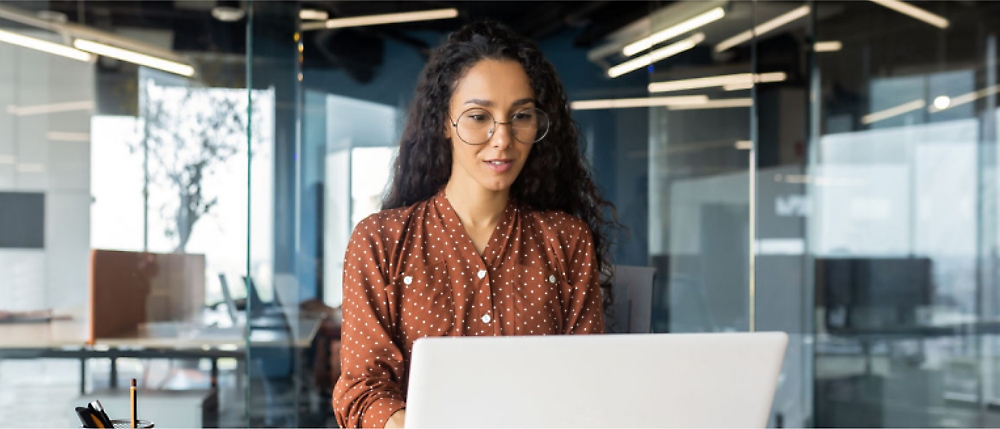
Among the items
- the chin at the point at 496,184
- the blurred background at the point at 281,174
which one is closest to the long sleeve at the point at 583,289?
the chin at the point at 496,184

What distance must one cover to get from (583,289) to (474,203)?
0.30m

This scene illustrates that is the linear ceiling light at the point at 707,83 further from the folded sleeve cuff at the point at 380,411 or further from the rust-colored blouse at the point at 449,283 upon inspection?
the folded sleeve cuff at the point at 380,411

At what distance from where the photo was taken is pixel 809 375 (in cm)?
391

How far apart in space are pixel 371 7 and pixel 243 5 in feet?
1.78

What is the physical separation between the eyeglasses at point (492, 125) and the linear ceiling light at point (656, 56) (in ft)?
6.11

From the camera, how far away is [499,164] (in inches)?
71.4

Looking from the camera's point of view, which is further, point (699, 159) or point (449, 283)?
point (699, 159)

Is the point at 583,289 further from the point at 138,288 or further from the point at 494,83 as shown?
the point at 138,288

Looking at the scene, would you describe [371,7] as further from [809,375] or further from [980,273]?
[980,273]

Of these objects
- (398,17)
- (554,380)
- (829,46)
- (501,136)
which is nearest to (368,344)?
(501,136)

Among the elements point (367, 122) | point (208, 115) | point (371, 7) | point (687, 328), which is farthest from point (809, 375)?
point (208, 115)

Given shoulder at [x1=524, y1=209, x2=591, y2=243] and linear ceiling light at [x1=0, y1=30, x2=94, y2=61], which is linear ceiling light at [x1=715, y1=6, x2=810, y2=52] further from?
linear ceiling light at [x1=0, y1=30, x2=94, y2=61]

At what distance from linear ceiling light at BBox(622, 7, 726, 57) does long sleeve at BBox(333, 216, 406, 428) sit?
82.3 inches

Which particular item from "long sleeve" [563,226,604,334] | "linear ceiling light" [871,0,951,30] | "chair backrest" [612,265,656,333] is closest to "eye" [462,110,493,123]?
"long sleeve" [563,226,604,334]
